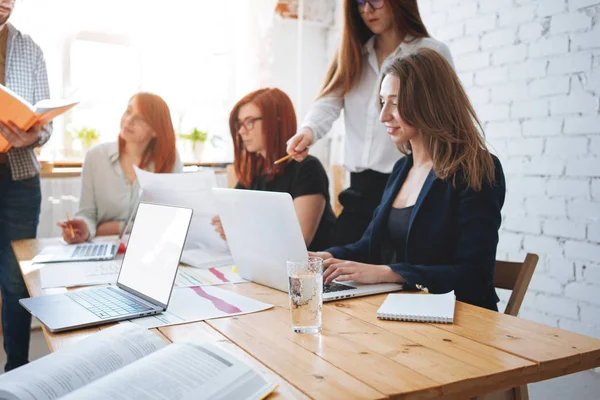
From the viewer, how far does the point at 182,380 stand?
25.0 inches

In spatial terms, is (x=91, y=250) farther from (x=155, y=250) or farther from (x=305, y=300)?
(x=305, y=300)

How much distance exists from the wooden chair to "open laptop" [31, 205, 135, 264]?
3.43 ft

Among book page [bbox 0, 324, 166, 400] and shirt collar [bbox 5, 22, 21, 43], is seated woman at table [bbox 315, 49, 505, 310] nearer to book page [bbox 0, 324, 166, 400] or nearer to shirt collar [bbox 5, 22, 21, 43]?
book page [bbox 0, 324, 166, 400]

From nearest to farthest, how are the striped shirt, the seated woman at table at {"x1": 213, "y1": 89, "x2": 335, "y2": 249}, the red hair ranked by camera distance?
the seated woman at table at {"x1": 213, "y1": 89, "x2": 335, "y2": 249} → the striped shirt → the red hair

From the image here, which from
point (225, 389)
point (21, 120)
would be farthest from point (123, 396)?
point (21, 120)

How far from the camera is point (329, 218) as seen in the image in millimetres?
1996

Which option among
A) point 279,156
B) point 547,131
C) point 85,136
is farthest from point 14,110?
point 547,131

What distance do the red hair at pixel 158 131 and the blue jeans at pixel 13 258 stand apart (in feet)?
1.29

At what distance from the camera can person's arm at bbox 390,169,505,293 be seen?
1196 mm

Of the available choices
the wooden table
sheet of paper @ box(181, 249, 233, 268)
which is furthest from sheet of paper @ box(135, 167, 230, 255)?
the wooden table

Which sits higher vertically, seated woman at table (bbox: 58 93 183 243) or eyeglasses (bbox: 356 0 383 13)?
eyeglasses (bbox: 356 0 383 13)

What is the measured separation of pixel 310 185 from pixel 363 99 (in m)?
0.35

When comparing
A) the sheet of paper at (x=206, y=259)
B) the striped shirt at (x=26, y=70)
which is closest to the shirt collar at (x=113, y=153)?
the striped shirt at (x=26, y=70)

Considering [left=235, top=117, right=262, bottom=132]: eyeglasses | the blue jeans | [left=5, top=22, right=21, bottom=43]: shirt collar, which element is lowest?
the blue jeans
